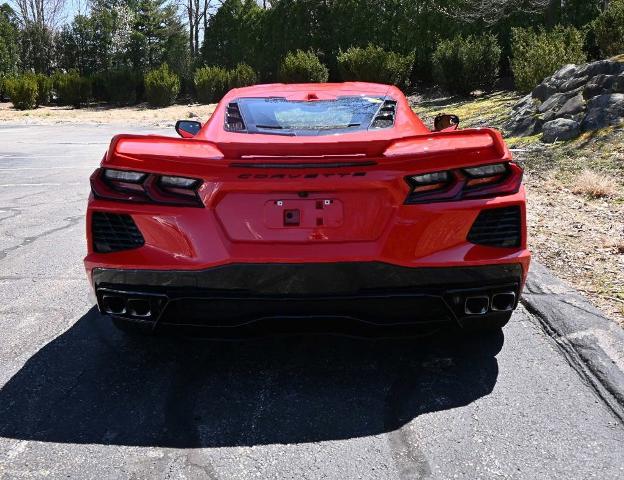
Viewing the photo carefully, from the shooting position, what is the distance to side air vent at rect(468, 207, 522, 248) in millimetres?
2822

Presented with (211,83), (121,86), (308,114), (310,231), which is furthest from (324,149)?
(121,86)

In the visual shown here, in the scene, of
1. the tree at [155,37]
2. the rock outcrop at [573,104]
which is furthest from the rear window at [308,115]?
the tree at [155,37]

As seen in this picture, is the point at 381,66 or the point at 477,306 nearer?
the point at 477,306

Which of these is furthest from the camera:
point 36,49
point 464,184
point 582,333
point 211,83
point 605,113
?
point 36,49

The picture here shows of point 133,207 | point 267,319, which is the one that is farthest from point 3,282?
point 267,319

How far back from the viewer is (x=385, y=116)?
12.3ft

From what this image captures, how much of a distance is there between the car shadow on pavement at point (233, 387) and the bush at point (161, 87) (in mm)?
32513

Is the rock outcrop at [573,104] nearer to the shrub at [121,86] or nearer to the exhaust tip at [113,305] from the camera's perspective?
the exhaust tip at [113,305]

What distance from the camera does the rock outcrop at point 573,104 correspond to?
9.09m

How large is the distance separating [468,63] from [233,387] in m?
19.6

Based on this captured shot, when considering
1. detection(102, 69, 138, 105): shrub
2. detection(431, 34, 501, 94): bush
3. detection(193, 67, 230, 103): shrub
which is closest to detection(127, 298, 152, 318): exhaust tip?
detection(431, 34, 501, 94): bush

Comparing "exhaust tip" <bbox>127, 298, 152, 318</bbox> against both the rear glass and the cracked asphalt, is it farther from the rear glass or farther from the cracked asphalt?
the rear glass

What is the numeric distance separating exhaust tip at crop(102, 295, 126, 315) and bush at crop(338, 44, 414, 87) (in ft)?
78.8

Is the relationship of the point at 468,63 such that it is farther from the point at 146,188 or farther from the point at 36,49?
the point at 36,49
